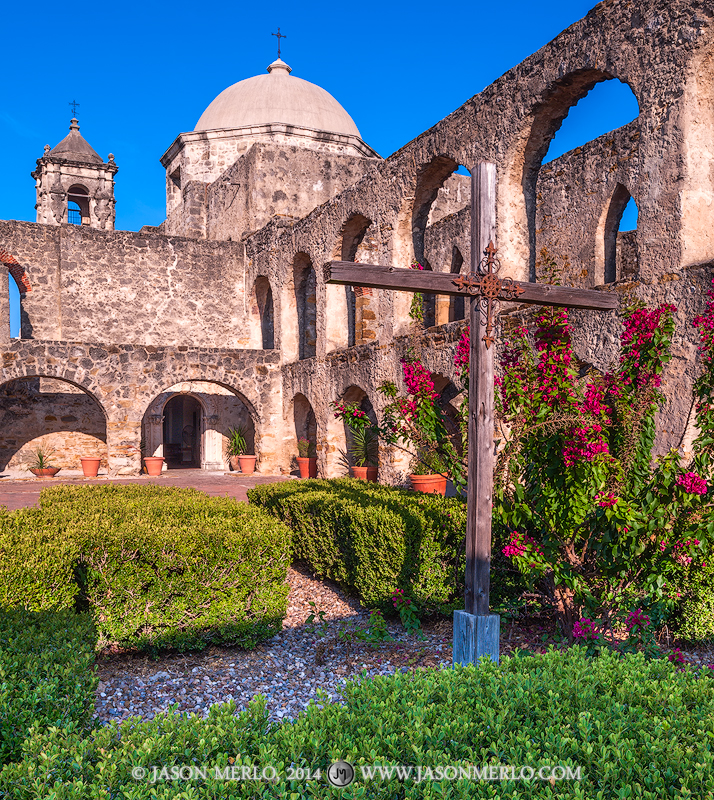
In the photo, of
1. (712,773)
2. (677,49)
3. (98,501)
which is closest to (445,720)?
(712,773)

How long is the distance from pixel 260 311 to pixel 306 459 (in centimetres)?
489

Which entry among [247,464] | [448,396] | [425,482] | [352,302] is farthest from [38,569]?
[247,464]

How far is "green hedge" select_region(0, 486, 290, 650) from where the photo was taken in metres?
3.91

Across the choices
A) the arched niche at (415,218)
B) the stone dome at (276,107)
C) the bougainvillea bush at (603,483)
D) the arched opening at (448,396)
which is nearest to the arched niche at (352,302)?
the arched niche at (415,218)

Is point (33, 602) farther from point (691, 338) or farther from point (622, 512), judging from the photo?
point (691, 338)

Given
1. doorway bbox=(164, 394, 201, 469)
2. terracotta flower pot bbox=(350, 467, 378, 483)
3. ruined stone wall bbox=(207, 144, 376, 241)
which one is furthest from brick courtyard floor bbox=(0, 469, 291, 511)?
ruined stone wall bbox=(207, 144, 376, 241)

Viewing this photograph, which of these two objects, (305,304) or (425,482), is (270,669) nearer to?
(425,482)

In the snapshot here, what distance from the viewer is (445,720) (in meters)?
1.95

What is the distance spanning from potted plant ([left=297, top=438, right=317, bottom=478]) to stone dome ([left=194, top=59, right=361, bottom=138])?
9906 millimetres

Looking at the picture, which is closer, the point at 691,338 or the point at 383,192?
the point at 691,338

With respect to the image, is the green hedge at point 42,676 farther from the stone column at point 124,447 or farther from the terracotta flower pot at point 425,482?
the stone column at point 124,447

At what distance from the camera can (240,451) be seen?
49.5 feet

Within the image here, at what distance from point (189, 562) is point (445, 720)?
2735 millimetres

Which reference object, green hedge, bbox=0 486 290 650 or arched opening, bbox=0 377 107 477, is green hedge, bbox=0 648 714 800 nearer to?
green hedge, bbox=0 486 290 650
